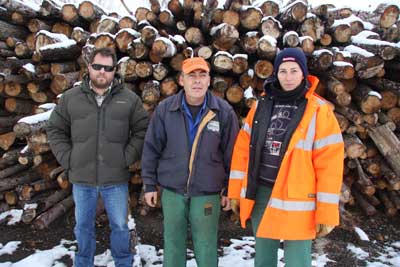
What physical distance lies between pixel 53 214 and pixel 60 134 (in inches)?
67.8

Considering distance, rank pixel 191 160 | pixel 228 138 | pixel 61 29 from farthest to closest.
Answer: pixel 61 29 → pixel 228 138 → pixel 191 160

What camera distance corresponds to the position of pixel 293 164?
2605mm

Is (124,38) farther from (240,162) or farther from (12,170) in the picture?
(12,170)

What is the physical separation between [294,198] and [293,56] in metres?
1.04

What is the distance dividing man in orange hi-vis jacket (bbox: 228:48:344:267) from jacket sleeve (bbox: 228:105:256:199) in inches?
2.8

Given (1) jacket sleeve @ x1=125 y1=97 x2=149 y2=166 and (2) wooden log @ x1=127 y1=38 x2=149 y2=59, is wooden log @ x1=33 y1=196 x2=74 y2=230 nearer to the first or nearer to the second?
(1) jacket sleeve @ x1=125 y1=97 x2=149 y2=166

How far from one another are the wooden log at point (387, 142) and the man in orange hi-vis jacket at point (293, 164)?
2.47 meters

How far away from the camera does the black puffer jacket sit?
3375mm

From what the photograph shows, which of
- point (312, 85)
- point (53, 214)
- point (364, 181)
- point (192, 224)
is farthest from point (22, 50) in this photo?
point (364, 181)

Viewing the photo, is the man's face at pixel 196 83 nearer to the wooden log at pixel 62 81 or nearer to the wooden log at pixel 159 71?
the wooden log at pixel 159 71

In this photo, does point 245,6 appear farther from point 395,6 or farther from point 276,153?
point 276,153

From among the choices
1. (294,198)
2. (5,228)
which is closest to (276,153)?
(294,198)

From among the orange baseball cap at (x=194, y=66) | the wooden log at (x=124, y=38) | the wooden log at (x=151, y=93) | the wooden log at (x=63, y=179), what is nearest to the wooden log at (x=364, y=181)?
the wooden log at (x=151, y=93)

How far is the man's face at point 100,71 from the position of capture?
334 centimetres
